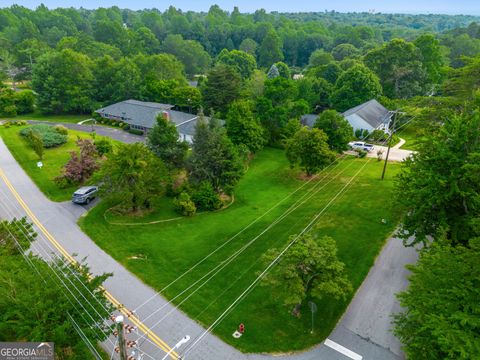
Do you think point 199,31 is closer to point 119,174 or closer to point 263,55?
point 263,55

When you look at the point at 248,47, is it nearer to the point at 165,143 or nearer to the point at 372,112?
the point at 372,112

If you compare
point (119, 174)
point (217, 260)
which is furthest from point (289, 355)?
point (119, 174)

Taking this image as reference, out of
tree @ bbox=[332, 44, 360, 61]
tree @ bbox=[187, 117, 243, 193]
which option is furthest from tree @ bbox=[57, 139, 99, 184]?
tree @ bbox=[332, 44, 360, 61]

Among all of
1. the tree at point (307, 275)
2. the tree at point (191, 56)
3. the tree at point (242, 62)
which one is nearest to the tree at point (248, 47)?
the tree at point (191, 56)

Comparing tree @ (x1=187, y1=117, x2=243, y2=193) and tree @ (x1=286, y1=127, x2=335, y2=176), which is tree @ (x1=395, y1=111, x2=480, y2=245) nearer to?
tree @ (x1=286, y1=127, x2=335, y2=176)

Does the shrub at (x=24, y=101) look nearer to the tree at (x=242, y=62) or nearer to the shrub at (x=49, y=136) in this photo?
the shrub at (x=49, y=136)
